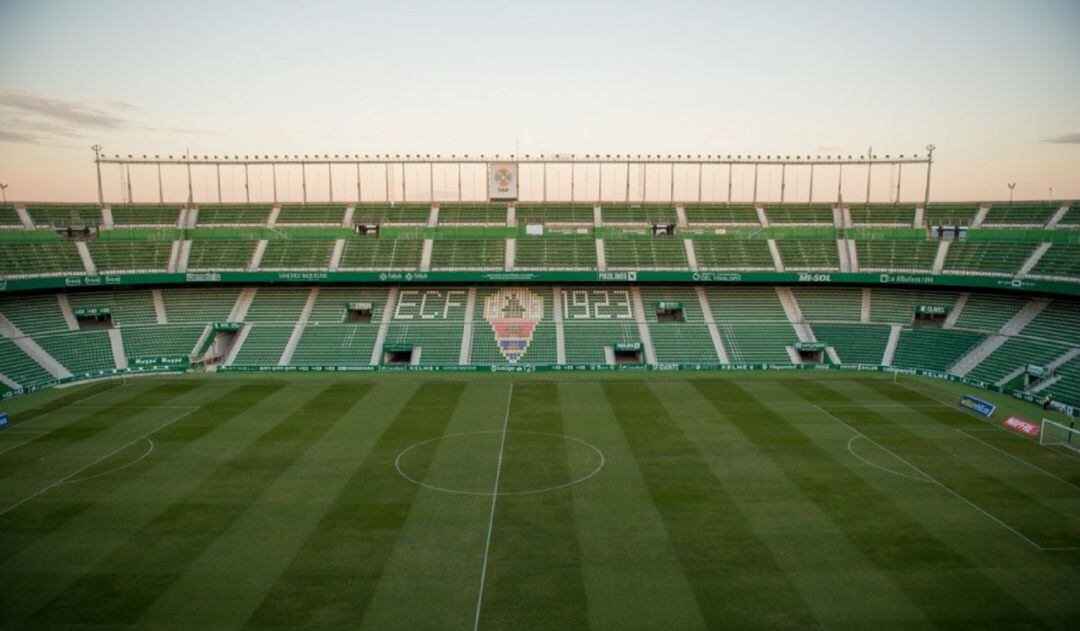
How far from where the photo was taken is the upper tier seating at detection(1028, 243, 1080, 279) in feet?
146

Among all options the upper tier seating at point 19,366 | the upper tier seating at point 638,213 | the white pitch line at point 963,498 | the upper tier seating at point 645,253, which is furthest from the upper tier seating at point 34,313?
the white pitch line at point 963,498

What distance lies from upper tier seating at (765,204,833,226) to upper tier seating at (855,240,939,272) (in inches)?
252

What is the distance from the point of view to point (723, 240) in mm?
58375

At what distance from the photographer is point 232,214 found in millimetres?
61781

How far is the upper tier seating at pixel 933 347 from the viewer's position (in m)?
46.1

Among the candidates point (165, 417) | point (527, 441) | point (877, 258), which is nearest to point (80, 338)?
point (165, 417)

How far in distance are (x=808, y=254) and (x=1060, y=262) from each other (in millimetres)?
16678

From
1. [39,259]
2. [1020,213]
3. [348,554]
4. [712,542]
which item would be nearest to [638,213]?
[1020,213]

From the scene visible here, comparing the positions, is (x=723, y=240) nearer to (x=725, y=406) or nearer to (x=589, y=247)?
(x=589, y=247)

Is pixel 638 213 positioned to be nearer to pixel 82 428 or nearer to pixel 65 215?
pixel 82 428

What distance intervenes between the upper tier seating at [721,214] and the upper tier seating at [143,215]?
152 ft

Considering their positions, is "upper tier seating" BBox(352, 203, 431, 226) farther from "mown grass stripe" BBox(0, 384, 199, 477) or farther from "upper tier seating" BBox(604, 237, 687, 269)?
"mown grass stripe" BBox(0, 384, 199, 477)

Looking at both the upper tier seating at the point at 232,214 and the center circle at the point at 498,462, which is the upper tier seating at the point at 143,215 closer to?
the upper tier seating at the point at 232,214

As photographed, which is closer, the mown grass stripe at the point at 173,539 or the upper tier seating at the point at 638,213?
the mown grass stripe at the point at 173,539
